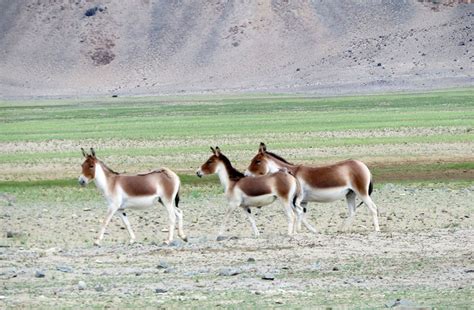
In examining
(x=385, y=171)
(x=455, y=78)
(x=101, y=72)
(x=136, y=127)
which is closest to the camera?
(x=385, y=171)

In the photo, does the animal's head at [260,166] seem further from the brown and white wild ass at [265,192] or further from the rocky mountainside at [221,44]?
the rocky mountainside at [221,44]

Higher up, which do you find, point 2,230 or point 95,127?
point 95,127

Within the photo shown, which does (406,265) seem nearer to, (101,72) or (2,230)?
(2,230)

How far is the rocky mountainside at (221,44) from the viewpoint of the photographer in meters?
122

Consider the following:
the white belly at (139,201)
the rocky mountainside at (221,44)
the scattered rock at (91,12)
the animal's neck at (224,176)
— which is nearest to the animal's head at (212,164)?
the animal's neck at (224,176)

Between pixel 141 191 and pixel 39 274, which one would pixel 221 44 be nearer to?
pixel 141 191

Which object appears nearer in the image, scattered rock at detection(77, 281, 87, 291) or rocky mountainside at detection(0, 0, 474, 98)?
scattered rock at detection(77, 281, 87, 291)

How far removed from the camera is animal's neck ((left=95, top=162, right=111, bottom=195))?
65.1ft

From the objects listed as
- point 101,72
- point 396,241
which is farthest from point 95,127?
point 101,72

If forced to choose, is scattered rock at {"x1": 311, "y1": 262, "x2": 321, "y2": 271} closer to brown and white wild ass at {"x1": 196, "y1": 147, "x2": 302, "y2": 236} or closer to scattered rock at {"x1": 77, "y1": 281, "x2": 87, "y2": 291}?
scattered rock at {"x1": 77, "y1": 281, "x2": 87, "y2": 291}

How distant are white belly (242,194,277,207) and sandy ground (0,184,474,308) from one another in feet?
1.95

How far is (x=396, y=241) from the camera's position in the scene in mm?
18156

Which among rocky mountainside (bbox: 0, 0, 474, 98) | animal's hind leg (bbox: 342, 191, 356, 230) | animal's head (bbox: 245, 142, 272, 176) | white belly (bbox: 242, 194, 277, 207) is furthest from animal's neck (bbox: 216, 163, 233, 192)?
rocky mountainside (bbox: 0, 0, 474, 98)

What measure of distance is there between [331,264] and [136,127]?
131ft
